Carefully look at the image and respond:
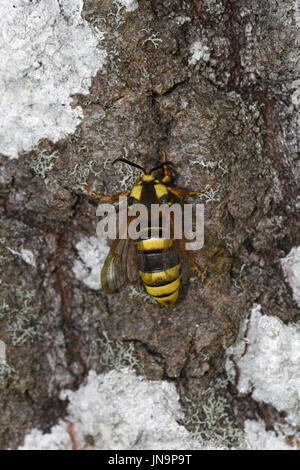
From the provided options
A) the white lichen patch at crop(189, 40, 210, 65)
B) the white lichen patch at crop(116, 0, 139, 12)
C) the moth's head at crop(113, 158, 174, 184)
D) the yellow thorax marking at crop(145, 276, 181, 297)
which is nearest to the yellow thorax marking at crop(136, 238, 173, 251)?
the yellow thorax marking at crop(145, 276, 181, 297)

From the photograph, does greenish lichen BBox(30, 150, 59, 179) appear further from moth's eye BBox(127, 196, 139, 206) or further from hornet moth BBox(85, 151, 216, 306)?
moth's eye BBox(127, 196, 139, 206)

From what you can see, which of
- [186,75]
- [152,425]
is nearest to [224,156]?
[186,75]

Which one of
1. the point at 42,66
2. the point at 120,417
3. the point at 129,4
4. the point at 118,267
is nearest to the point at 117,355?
the point at 120,417

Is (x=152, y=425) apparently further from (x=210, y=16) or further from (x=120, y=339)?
(x=210, y=16)

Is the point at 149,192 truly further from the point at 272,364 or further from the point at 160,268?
the point at 272,364

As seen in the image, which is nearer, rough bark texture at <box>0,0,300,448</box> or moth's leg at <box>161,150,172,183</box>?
rough bark texture at <box>0,0,300,448</box>

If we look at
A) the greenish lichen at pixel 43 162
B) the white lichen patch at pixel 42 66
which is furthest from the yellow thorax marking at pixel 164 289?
the white lichen patch at pixel 42 66
